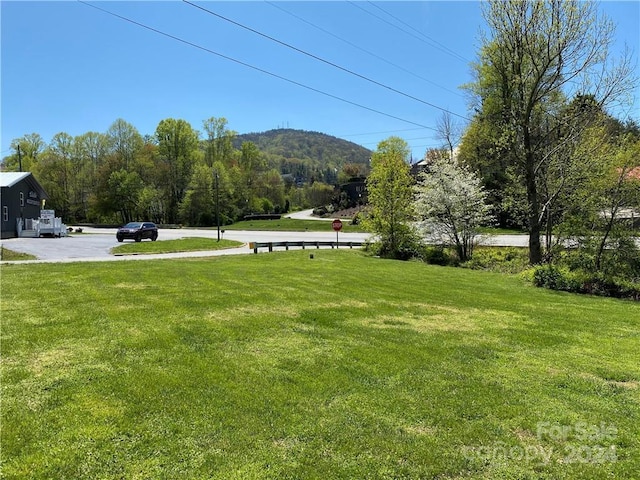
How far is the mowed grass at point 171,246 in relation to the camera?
2388cm

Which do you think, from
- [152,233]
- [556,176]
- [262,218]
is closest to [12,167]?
[262,218]

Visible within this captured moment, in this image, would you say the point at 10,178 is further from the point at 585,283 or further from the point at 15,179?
the point at 585,283

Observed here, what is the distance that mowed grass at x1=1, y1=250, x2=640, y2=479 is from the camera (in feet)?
9.66

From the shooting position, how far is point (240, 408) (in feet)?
12.0

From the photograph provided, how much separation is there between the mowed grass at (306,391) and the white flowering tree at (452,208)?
13.7 metres

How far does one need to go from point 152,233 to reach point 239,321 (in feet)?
95.6

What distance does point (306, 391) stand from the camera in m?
4.09

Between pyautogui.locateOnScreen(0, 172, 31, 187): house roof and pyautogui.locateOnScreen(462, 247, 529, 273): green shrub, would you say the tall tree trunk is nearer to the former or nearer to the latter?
pyautogui.locateOnScreen(462, 247, 529, 273): green shrub

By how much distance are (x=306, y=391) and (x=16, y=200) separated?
40.7 metres

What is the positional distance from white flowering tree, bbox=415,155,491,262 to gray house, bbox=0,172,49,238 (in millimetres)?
32887

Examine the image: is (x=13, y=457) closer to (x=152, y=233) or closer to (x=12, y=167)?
(x=152, y=233)

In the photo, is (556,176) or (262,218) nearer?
(556,176)

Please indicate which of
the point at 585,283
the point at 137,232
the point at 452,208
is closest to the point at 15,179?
the point at 137,232

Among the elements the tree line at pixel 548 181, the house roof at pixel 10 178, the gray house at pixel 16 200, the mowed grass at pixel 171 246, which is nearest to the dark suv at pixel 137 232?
the mowed grass at pixel 171 246
